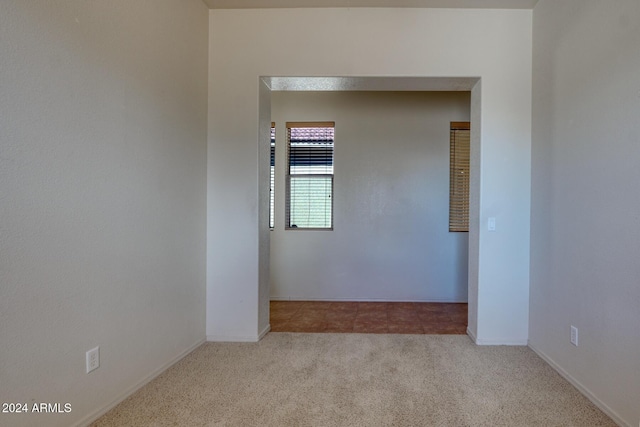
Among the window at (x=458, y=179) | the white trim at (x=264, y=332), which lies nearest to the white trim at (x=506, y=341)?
the window at (x=458, y=179)

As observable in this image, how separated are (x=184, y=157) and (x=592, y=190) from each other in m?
2.93

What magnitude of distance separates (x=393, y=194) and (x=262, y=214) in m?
2.08

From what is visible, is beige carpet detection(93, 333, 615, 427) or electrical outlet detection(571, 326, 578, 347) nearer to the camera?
beige carpet detection(93, 333, 615, 427)

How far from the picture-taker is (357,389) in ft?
6.91

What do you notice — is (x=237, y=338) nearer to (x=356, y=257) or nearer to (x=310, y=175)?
(x=356, y=257)

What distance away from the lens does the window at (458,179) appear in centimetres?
438

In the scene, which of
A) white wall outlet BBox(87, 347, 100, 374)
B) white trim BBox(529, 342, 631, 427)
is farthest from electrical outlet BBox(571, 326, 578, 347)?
white wall outlet BBox(87, 347, 100, 374)

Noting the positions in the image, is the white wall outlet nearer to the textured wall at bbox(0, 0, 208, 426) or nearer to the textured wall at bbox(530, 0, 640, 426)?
the textured wall at bbox(0, 0, 208, 426)

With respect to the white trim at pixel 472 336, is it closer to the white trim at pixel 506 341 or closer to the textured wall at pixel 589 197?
the white trim at pixel 506 341

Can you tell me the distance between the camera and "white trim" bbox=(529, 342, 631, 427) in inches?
70.4

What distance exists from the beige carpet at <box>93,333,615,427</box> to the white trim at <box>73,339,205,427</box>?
36 millimetres

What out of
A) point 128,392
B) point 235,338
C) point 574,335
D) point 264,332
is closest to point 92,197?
point 128,392

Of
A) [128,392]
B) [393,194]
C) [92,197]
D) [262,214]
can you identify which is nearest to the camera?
[92,197]

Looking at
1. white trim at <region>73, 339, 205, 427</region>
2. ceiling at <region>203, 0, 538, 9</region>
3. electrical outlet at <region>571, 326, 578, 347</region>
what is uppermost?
ceiling at <region>203, 0, 538, 9</region>
